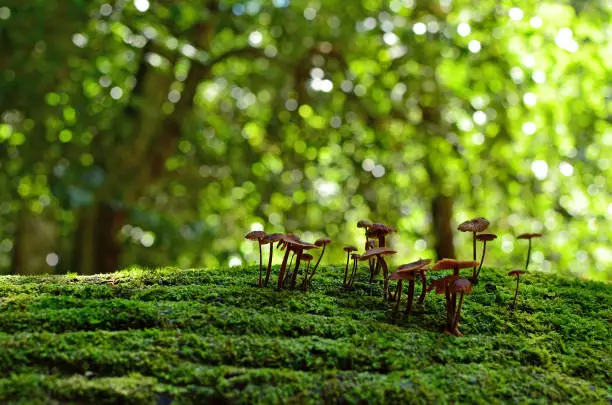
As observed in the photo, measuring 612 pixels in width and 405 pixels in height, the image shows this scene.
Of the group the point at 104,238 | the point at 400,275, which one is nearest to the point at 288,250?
the point at 400,275

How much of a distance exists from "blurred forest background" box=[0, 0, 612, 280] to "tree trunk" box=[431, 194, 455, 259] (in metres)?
0.05

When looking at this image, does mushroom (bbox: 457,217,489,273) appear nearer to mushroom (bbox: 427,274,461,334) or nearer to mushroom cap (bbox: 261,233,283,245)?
mushroom (bbox: 427,274,461,334)

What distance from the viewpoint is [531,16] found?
1041 centimetres

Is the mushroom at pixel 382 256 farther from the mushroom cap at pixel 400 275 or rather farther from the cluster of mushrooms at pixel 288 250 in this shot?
the cluster of mushrooms at pixel 288 250

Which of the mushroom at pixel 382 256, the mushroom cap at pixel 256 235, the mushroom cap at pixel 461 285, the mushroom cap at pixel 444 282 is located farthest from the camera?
the mushroom cap at pixel 256 235

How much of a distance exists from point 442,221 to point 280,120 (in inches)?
159

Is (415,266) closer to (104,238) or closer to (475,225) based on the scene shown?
(475,225)

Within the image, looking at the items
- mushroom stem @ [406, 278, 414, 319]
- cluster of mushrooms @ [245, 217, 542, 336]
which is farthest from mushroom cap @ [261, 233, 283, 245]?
mushroom stem @ [406, 278, 414, 319]

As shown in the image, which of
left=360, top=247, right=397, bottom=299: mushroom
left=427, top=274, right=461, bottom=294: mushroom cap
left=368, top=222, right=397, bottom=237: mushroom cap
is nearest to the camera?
left=427, top=274, right=461, bottom=294: mushroom cap

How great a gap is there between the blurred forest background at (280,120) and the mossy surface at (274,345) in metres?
3.44

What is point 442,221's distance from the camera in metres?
11.1

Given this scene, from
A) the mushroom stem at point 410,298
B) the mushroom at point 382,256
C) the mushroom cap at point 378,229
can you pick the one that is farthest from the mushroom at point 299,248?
the mushroom stem at point 410,298

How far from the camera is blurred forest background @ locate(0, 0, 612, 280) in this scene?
7094mm

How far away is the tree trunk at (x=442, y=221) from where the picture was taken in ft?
35.7
